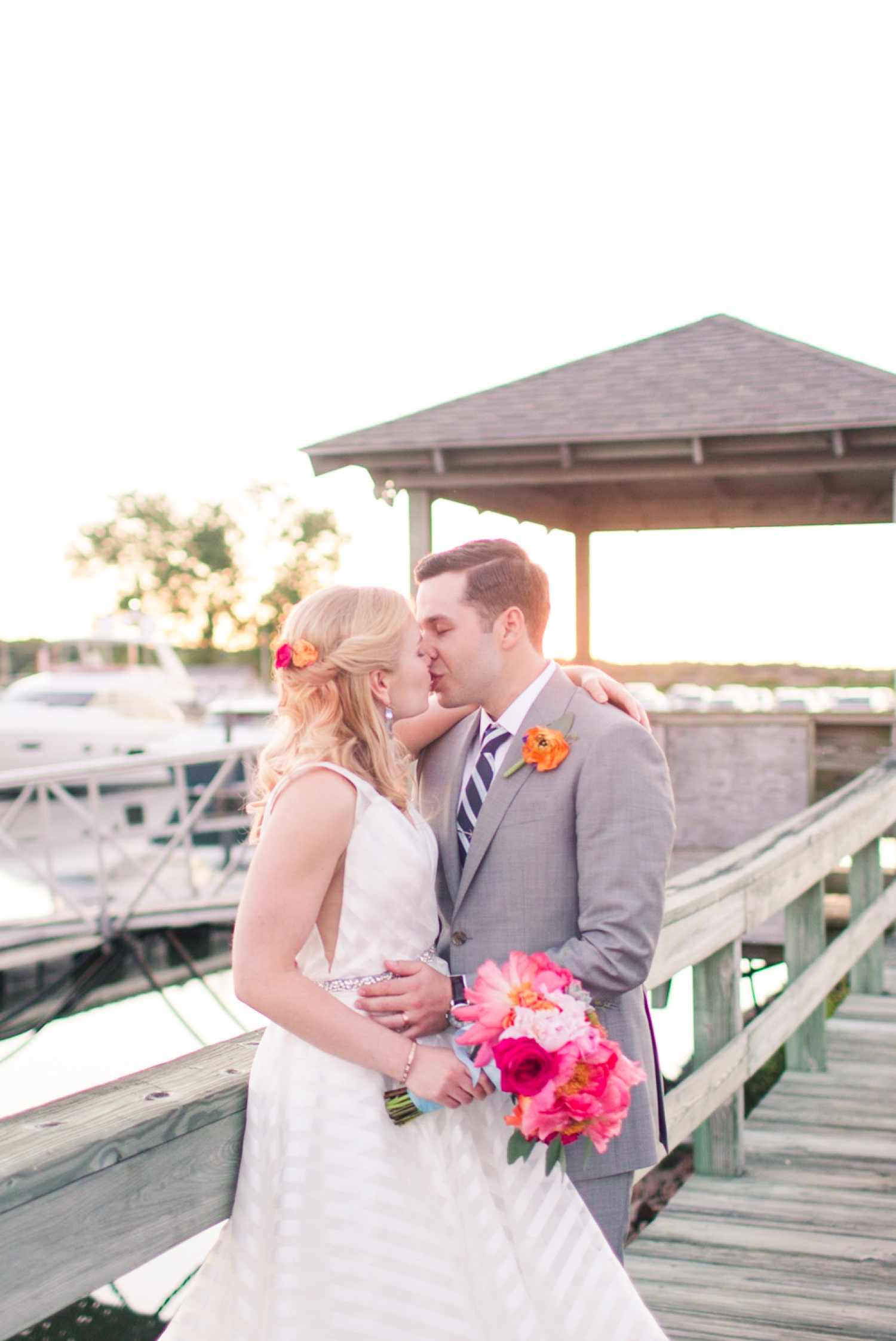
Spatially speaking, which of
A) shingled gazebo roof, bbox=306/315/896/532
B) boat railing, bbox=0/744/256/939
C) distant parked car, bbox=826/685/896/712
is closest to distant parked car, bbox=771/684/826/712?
distant parked car, bbox=826/685/896/712

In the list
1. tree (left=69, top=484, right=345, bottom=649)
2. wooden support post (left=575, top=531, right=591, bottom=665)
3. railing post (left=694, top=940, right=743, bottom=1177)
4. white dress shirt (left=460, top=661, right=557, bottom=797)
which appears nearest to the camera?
white dress shirt (left=460, top=661, right=557, bottom=797)

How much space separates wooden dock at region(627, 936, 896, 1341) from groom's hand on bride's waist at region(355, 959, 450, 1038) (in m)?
1.62

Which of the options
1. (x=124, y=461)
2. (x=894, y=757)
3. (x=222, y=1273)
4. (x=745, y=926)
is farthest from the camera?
(x=124, y=461)

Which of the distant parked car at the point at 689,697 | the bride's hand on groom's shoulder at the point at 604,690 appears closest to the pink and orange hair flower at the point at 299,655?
the bride's hand on groom's shoulder at the point at 604,690

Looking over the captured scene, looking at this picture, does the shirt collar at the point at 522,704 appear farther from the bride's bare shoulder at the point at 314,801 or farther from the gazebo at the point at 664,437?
the gazebo at the point at 664,437

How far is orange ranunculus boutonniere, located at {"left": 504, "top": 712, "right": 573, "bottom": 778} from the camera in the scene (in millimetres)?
2166

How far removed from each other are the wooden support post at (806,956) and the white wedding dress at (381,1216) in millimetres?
3142

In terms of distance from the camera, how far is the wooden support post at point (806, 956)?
5.08 m

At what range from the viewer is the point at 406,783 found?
2.36 metres

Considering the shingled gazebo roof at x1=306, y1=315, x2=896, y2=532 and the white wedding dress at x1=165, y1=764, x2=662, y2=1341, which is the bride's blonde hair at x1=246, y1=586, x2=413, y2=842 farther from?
the shingled gazebo roof at x1=306, y1=315, x2=896, y2=532

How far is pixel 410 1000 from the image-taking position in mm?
1988

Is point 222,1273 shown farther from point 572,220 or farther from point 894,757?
point 572,220

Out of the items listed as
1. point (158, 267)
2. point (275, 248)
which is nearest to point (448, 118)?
point (275, 248)

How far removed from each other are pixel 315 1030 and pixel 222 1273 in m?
0.41
